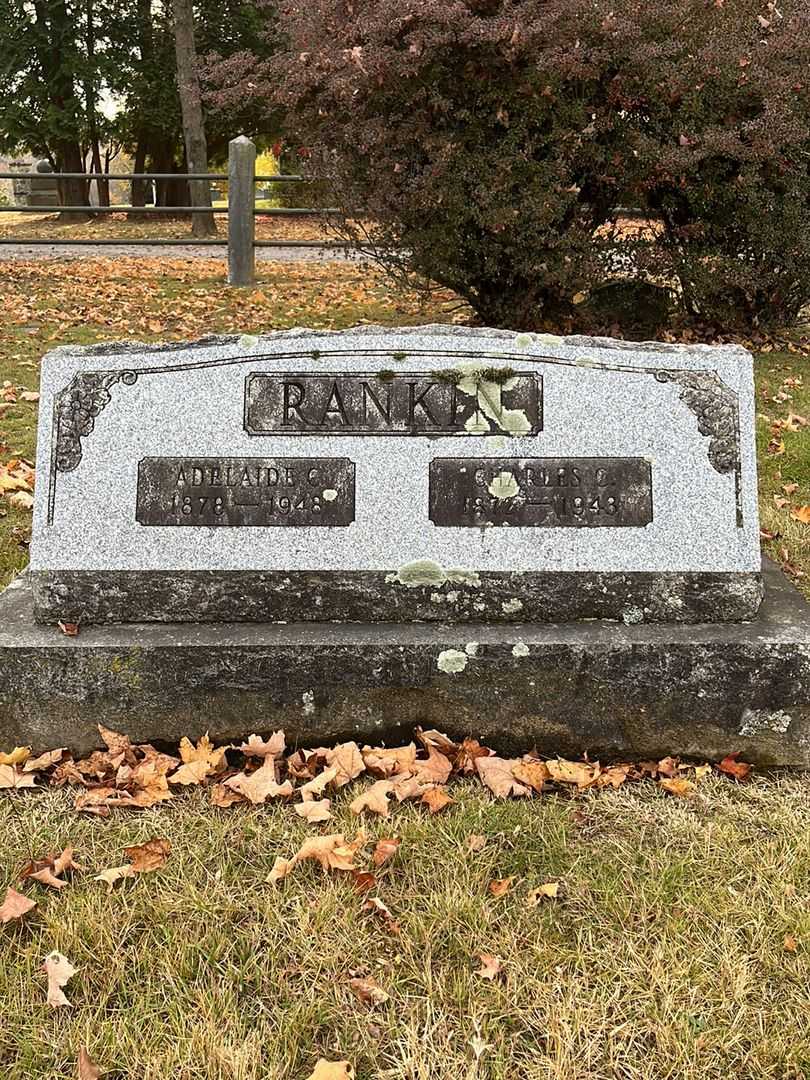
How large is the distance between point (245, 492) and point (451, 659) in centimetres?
82

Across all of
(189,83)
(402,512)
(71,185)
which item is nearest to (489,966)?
(402,512)

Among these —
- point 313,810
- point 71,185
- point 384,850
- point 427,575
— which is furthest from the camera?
point 71,185

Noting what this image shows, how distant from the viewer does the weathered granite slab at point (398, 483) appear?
300 cm

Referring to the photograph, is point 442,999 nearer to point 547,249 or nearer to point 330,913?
point 330,913

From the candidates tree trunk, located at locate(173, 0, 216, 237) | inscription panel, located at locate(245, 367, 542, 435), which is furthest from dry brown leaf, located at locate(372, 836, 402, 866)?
tree trunk, located at locate(173, 0, 216, 237)

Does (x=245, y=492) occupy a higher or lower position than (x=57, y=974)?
higher

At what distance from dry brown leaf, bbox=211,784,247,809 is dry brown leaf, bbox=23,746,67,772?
21.1 inches

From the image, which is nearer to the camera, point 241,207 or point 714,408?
point 714,408

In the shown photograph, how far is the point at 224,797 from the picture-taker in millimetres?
2738

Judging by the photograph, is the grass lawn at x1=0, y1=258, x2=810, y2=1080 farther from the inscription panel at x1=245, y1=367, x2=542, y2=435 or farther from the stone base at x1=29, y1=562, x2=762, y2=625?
the inscription panel at x1=245, y1=367, x2=542, y2=435

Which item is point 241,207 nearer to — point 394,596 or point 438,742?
point 394,596

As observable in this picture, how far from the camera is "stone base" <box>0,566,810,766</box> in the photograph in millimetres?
2904

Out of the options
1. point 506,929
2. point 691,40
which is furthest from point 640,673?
point 691,40

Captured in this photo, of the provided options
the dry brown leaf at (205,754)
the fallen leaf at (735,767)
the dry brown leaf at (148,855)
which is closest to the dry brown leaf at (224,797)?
the dry brown leaf at (205,754)
